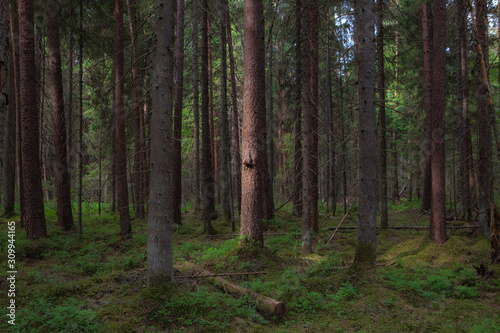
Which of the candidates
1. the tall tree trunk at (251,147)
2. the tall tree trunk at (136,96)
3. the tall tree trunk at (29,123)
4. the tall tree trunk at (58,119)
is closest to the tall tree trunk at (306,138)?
the tall tree trunk at (251,147)

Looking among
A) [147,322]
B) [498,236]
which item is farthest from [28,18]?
[498,236]

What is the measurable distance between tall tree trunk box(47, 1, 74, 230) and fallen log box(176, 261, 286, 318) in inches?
291

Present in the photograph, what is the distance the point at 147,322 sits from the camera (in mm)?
4793

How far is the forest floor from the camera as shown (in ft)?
15.8

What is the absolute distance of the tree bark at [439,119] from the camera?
30.7ft

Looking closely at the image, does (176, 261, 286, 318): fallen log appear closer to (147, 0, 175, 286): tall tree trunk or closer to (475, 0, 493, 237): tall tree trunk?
(147, 0, 175, 286): tall tree trunk

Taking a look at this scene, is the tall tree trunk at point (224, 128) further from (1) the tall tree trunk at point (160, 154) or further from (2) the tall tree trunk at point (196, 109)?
(1) the tall tree trunk at point (160, 154)

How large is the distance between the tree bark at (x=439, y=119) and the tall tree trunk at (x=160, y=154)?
329 inches

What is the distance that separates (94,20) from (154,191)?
37.9ft

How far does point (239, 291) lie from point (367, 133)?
439cm

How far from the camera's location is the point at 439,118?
372 inches

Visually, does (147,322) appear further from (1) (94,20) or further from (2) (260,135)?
A: (1) (94,20)

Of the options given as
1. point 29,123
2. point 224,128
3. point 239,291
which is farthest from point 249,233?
point 29,123

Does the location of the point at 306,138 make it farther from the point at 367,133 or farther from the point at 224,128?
the point at 224,128
